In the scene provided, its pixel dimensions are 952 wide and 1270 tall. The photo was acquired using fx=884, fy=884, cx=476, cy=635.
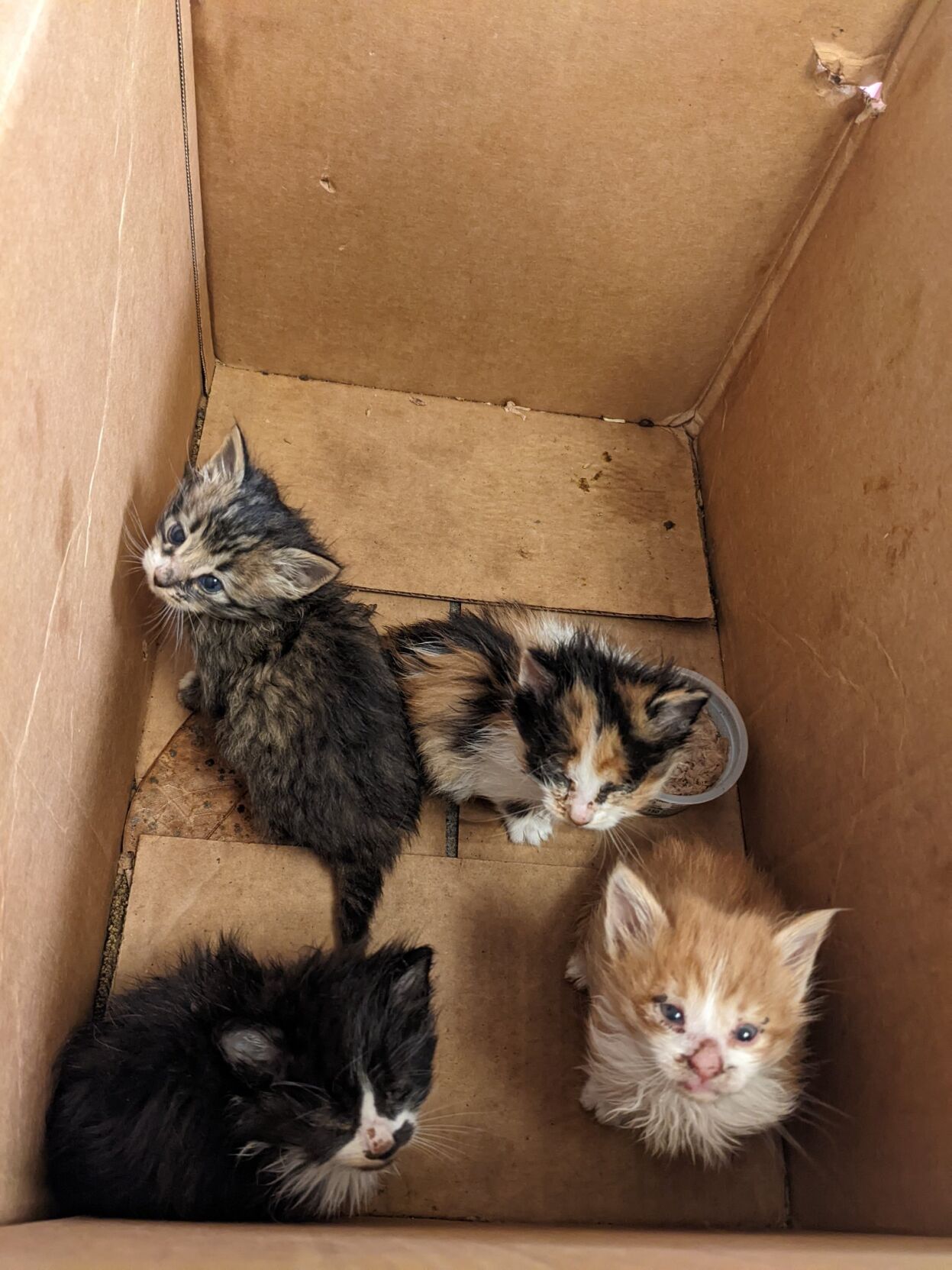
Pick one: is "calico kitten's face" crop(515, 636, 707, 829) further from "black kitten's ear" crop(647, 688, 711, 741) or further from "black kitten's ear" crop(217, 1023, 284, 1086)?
"black kitten's ear" crop(217, 1023, 284, 1086)

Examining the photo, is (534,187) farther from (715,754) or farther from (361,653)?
(715,754)

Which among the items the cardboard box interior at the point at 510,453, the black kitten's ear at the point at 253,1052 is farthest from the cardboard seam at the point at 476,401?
the black kitten's ear at the point at 253,1052

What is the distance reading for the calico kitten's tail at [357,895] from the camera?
1616mm

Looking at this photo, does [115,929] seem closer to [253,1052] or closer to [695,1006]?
[253,1052]

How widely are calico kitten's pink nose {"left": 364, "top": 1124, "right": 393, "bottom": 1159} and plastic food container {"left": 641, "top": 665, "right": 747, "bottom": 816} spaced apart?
2.74 feet

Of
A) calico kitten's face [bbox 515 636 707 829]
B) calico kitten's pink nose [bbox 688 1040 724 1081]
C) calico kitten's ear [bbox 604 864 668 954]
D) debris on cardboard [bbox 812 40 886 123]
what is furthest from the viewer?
debris on cardboard [bbox 812 40 886 123]

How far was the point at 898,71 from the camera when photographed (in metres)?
1.62

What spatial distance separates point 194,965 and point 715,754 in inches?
45.8

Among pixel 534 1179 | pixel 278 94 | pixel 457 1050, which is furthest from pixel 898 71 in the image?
pixel 534 1179

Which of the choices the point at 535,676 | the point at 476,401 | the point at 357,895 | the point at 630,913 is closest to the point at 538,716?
the point at 535,676

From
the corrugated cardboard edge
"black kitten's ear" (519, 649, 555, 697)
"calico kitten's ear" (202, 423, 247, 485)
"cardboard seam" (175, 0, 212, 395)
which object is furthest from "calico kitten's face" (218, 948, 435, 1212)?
the corrugated cardboard edge

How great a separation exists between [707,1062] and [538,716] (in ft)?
1.96

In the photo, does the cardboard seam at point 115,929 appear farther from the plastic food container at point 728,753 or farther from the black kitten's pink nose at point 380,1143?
the plastic food container at point 728,753

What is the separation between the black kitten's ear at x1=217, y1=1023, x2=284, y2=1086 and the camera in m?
1.18
